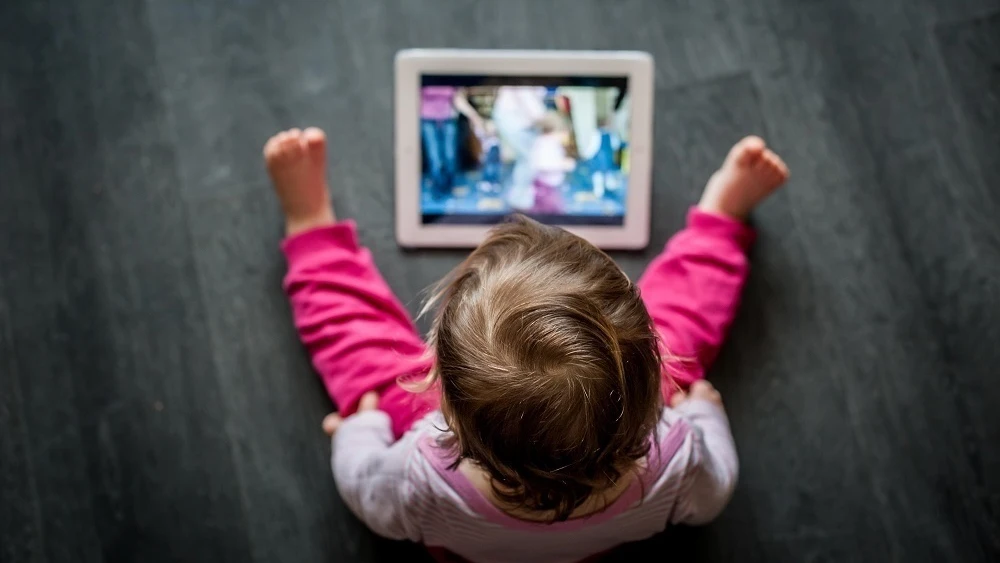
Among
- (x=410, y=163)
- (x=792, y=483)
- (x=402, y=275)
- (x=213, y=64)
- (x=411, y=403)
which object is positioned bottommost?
(x=792, y=483)

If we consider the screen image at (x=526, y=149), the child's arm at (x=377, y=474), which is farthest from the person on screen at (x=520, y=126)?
the child's arm at (x=377, y=474)

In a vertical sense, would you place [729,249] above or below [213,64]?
below

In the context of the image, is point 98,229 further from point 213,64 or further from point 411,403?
point 411,403

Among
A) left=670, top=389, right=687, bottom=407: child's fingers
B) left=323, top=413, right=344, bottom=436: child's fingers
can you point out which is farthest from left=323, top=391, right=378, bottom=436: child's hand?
left=670, top=389, right=687, bottom=407: child's fingers

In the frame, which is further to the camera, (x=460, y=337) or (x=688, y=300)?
(x=688, y=300)

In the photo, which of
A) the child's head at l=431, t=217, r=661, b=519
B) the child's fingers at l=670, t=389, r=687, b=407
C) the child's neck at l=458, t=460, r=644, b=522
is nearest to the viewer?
the child's head at l=431, t=217, r=661, b=519

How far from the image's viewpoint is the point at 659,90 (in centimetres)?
87

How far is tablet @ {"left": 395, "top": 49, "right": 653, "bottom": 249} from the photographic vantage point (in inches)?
32.5

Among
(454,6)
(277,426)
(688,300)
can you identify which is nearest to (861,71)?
(688,300)

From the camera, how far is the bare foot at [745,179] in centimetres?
81

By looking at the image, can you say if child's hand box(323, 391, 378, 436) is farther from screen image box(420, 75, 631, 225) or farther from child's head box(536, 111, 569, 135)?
child's head box(536, 111, 569, 135)

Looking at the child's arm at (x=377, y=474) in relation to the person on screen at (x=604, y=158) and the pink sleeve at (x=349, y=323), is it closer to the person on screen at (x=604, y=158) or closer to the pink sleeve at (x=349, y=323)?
the pink sleeve at (x=349, y=323)

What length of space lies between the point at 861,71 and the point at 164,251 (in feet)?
2.44

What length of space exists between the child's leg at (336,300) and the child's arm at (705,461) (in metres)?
0.25
